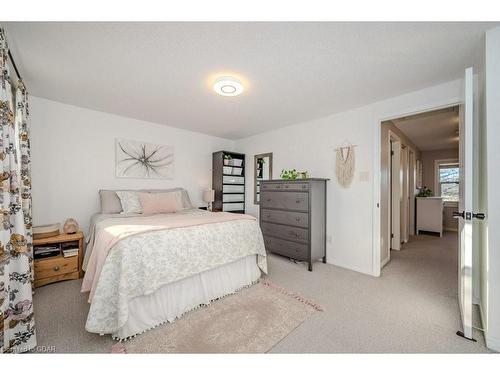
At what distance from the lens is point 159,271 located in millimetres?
1763

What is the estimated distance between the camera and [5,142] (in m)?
1.35

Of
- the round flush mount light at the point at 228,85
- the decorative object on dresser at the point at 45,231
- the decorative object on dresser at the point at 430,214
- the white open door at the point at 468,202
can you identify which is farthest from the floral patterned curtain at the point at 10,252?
the decorative object on dresser at the point at 430,214

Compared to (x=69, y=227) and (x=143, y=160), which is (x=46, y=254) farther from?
(x=143, y=160)

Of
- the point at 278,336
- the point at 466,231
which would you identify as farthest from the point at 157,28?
the point at 466,231

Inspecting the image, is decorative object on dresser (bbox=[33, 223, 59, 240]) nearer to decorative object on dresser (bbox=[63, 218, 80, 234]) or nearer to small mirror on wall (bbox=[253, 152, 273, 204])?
decorative object on dresser (bbox=[63, 218, 80, 234])

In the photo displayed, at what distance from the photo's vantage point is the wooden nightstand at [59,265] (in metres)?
2.42

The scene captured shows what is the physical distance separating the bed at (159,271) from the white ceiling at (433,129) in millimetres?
3003

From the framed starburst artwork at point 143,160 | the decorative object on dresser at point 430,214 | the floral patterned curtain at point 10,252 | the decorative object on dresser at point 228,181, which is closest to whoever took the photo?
the floral patterned curtain at point 10,252

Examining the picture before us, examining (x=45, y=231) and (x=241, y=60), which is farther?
(x=45, y=231)

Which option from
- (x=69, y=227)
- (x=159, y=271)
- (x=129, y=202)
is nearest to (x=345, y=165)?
(x=159, y=271)

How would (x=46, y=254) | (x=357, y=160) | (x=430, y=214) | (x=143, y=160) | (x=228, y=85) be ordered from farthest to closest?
(x=430, y=214) → (x=143, y=160) → (x=357, y=160) → (x=46, y=254) → (x=228, y=85)

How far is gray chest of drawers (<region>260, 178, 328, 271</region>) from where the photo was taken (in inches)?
119

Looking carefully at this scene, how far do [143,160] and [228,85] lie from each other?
2273mm

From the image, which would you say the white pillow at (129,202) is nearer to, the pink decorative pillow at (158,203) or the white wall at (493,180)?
the pink decorative pillow at (158,203)
